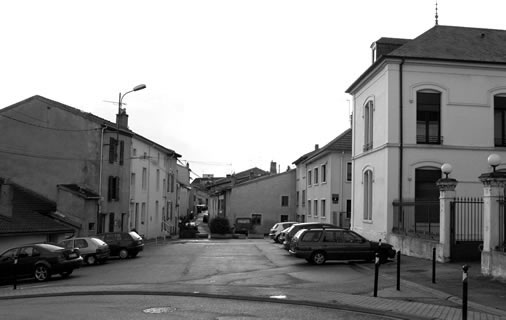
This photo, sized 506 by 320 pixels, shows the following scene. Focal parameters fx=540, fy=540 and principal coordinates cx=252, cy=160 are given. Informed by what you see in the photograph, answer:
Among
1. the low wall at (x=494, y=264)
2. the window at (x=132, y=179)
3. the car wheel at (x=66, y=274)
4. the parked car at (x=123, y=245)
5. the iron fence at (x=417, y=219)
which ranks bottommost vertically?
the car wheel at (x=66, y=274)

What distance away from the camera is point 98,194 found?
34531 millimetres

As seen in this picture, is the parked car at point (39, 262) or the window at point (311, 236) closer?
the parked car at point (39, 262)

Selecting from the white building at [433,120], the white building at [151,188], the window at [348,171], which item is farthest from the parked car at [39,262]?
the window at [348,171]

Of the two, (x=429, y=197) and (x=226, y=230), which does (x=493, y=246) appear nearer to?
(x=429, y=197)

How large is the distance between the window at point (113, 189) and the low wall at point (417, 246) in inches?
776

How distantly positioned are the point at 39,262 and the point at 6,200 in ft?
33.1

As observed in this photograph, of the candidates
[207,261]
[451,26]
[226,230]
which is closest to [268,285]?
[207,261]

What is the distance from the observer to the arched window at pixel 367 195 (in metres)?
30.1

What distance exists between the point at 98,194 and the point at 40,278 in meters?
14.6

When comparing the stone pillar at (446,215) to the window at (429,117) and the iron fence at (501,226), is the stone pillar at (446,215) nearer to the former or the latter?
the iron fence at (501,226)

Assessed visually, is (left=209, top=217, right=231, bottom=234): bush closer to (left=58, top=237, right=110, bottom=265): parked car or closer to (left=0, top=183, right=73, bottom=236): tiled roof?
(left=0, top=183, right=73, bottom=236): tiled roof

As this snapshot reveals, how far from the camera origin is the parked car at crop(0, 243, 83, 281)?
2009cm

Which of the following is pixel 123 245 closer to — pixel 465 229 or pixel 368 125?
pixel 368 125

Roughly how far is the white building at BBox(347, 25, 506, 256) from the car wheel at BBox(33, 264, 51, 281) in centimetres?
1538
